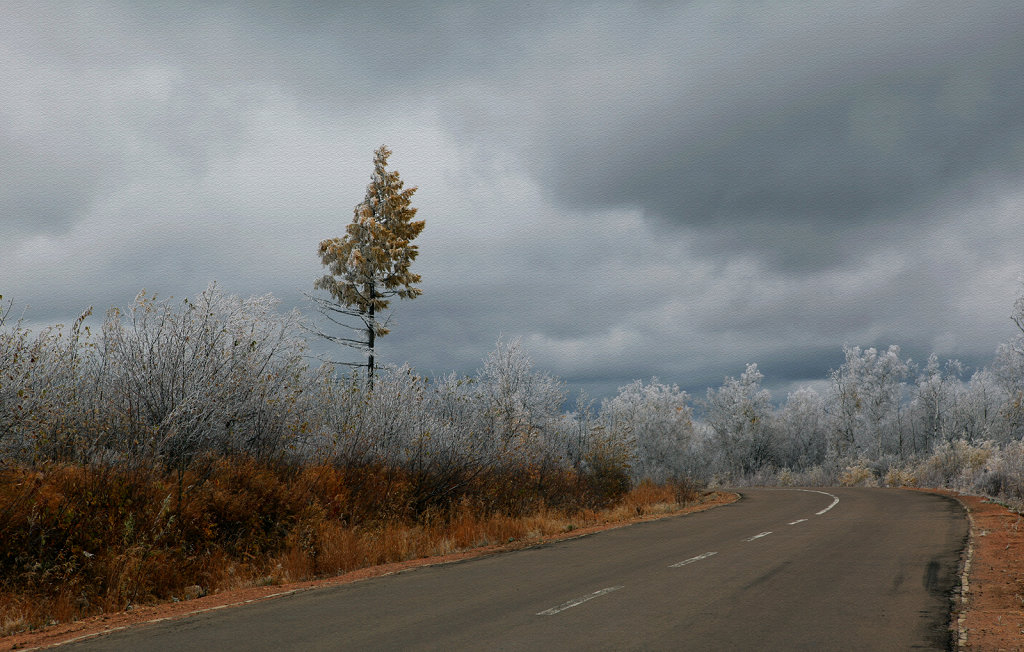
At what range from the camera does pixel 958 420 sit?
6906cm

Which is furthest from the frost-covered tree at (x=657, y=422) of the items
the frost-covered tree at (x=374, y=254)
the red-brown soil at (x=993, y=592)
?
the red-brown soil at (x=993, y=592)

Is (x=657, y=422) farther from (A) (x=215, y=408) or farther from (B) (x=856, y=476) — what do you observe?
(A) (x=215, y=408)

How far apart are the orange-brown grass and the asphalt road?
6.80ft

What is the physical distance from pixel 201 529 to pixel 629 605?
7571mm

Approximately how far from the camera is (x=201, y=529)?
1192cm

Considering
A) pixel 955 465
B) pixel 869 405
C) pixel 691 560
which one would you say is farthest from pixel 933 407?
pixel 691 560

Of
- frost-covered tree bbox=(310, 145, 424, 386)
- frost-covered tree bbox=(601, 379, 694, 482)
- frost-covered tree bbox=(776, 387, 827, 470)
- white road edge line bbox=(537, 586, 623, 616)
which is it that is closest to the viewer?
white road edge line bbox=(537, 586, 623, 616)

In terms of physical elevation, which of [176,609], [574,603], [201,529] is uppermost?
[201,529]

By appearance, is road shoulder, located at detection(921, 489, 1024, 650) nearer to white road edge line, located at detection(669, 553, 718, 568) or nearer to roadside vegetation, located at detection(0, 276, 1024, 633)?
white road edge line, located at detection(669, 553, 718, 568)

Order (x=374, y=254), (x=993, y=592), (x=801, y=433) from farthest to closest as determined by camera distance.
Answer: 1. (x=801, y=433)
2. (x=374, y=254)
3. (x=993, y=592)

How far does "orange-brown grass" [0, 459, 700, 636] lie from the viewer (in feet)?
31.9

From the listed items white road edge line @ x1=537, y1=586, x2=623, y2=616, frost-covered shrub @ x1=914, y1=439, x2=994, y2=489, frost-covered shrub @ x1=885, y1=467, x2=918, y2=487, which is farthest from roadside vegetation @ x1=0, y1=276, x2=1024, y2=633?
frost-covered shrub @ x1=885, y1=467, x2=918, y2=487

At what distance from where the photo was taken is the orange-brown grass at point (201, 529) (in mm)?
9719

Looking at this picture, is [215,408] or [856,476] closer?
[215,408]
